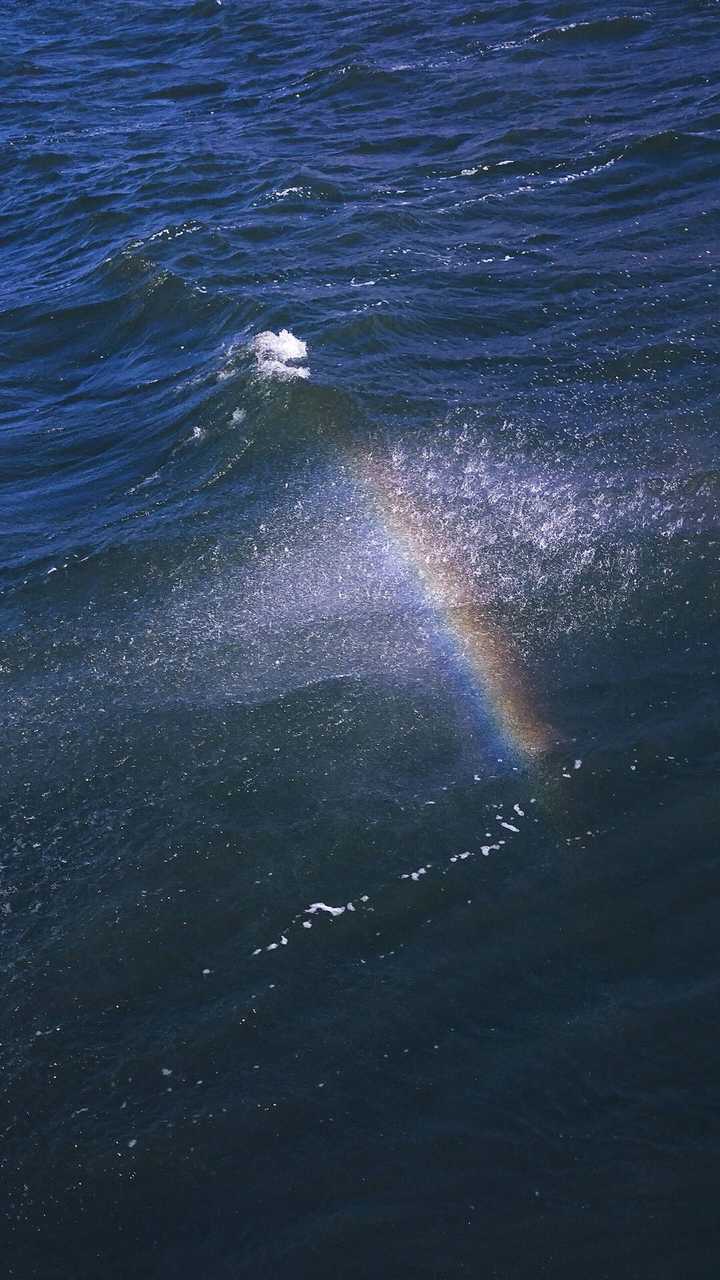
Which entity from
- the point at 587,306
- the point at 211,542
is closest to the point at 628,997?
the point at 211,542

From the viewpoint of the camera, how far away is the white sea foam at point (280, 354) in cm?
977

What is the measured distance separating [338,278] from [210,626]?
5.39m

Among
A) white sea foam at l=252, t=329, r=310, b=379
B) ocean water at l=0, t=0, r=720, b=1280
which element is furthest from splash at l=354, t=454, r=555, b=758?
white sea foam at l=252, t=329, r=310, b=379

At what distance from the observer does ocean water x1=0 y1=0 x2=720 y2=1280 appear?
4312mm

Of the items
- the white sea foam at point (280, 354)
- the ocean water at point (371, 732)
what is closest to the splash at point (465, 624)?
the ocean water at point (371, 732)

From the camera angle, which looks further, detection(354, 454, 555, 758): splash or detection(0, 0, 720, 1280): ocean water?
detection(354, 454, 555, 758): splash

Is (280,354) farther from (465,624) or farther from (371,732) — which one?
(371,732)

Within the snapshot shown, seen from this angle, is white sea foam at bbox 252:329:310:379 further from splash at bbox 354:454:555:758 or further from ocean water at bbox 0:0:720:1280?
splash at bbox 354:454:555:758

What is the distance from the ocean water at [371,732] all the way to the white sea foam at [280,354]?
0.04 metres

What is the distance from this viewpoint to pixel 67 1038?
16.4 ft

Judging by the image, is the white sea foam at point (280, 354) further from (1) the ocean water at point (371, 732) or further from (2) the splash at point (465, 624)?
(2) the splash at point (465, 624)

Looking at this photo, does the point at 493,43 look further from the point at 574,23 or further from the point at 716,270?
the point at 716,270

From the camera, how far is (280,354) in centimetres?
1006

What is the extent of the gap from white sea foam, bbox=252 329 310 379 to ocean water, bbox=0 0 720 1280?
1.7 inches
